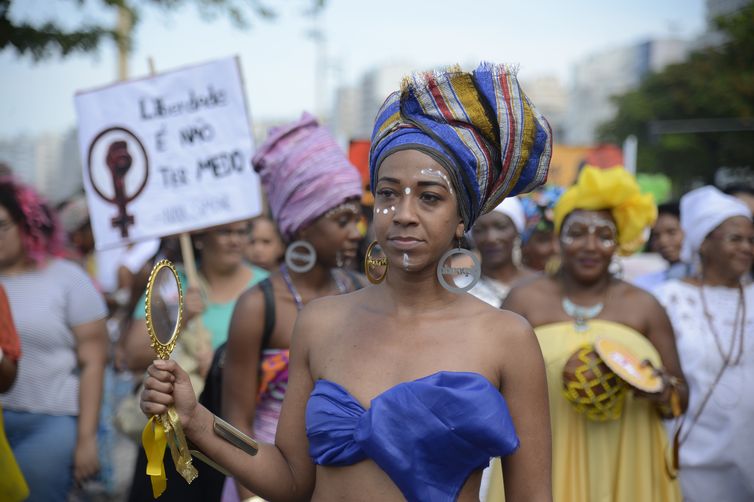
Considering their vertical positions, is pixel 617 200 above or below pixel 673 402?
above

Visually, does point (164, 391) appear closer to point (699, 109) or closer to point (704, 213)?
point (704, 213)

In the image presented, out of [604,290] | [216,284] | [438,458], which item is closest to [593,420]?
[604,290]

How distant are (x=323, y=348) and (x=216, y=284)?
3.13 metres

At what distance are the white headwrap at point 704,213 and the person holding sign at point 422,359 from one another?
Answer: 3277 mm

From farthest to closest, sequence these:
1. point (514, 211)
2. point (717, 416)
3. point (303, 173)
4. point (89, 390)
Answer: point (514, 211) → point (717, 416) → point (89, 390) → point (303, 173)

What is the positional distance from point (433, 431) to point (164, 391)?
0.74 m

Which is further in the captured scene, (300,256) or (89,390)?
(89,390)

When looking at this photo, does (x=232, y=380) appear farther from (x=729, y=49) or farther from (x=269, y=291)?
(x=729, y=49)

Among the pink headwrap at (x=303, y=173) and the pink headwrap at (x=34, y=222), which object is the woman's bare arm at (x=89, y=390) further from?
the pink headwrap at (x=303, y=173)

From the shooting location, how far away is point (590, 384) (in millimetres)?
4074

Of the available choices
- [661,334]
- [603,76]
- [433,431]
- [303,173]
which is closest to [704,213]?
[661,334]

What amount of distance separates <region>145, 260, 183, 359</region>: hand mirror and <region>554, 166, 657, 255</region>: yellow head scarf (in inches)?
113

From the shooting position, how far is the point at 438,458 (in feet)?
7.73

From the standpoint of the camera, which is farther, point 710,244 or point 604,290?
point 710,244
